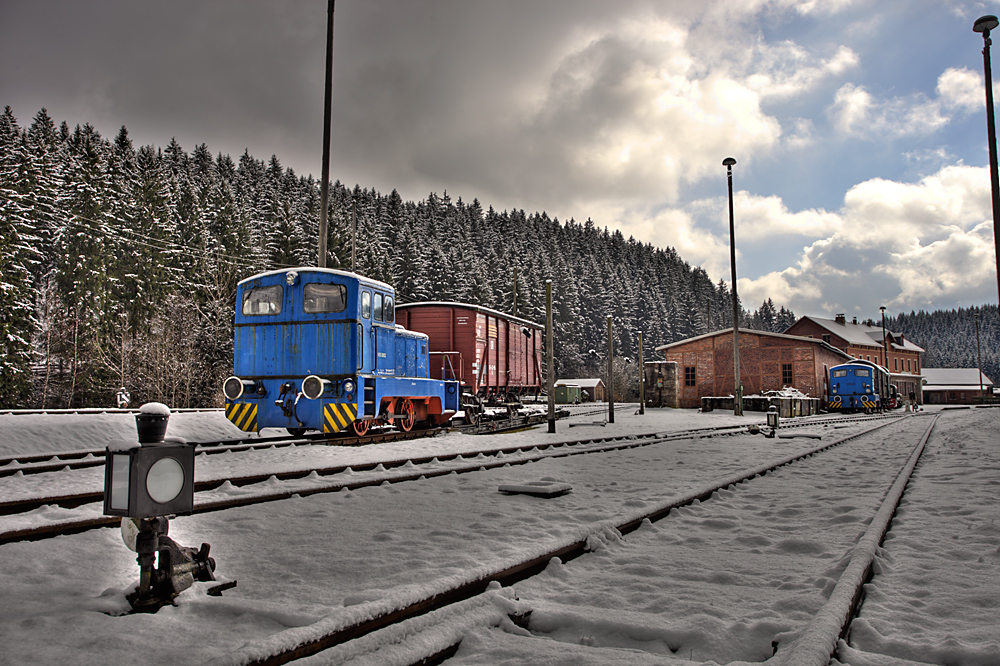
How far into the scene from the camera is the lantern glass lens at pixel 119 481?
2695mm

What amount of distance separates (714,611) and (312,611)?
6.09 feet

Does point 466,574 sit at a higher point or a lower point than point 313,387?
lower

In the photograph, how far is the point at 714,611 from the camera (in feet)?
9.12

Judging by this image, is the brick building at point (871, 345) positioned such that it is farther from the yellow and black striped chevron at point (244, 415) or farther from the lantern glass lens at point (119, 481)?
the lantern glass lens at point (119, 481)

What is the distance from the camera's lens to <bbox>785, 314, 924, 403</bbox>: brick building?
6875 cm

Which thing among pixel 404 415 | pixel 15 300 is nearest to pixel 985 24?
pixel 404 415

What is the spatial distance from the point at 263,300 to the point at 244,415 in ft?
8.01

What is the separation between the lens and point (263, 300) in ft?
40.8

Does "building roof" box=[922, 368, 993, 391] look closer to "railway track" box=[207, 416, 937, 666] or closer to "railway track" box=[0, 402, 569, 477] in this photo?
"railway track" box=[0, 402, 569, 477]

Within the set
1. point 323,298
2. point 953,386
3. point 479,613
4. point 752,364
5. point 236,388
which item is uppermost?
point 323,298

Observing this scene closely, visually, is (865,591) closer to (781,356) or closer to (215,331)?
(215,331)

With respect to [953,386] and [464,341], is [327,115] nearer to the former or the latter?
A: [464,341]

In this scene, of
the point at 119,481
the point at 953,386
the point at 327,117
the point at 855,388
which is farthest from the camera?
the point at 953,386

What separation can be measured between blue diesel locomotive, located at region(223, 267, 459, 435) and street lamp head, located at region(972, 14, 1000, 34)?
51.4ft
